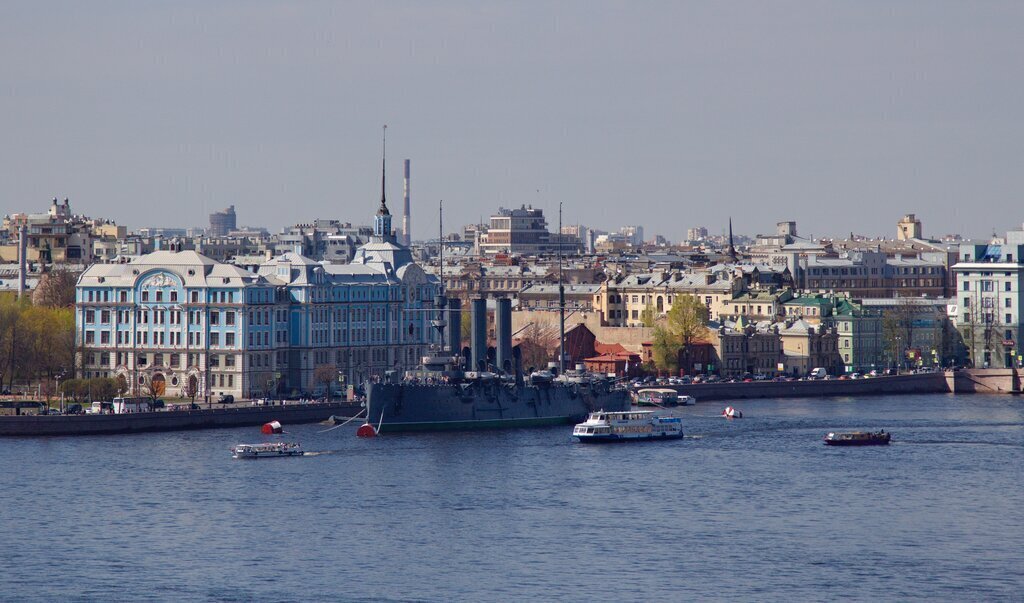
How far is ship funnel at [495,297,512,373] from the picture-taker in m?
74.8

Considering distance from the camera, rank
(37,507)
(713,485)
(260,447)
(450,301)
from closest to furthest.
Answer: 1. (37,507)
2. (713,485)
3. (260,447)
4. (450,301)

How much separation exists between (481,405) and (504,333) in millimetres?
6543

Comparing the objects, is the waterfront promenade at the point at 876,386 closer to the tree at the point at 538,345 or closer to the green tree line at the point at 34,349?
the tree at the point at 538,345

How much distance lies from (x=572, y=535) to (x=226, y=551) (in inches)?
263

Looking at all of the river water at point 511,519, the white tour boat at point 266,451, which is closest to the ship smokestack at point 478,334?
the river water at point 511,519

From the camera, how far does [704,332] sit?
94812 millimetres

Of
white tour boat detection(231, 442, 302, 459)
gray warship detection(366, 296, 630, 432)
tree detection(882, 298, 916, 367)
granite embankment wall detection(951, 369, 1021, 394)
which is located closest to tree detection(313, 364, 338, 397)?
gray warship detection(366, 296, 630, 432)

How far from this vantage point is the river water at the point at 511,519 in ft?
133

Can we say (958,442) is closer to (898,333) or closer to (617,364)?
(617,364)

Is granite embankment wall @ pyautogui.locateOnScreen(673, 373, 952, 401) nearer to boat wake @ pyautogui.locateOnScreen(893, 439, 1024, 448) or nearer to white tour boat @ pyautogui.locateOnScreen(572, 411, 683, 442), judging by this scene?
white tour boat @ pyautogui.locateOnScreen(572, 411, 683, 442)

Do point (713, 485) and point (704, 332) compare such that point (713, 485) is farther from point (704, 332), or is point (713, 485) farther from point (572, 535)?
point (704, 332)

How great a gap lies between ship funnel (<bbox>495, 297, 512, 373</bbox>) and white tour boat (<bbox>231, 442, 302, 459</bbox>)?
53.8 ft

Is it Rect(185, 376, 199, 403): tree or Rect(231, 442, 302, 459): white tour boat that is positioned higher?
Rect(185, 376, 199, 403): tree

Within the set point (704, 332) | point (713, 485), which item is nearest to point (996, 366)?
point (704, 332)
